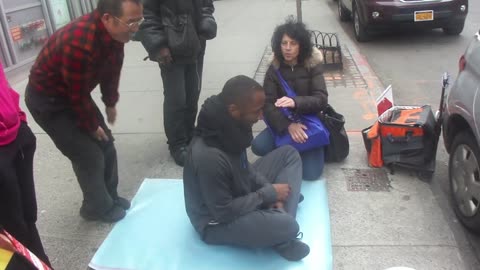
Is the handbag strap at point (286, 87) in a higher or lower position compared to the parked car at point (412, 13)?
higher

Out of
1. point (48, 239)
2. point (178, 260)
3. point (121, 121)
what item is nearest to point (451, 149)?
point (178, 260)

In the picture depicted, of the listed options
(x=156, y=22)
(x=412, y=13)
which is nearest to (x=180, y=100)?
(x=156, y=22)

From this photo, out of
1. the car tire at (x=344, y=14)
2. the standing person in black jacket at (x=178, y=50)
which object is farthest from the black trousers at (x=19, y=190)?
the car tire at (x=344, y=14)

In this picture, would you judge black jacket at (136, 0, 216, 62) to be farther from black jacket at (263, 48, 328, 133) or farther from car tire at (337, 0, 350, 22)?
car tire at (337, 0, 350, 22)

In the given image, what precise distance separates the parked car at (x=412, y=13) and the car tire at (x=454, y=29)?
0.04 m

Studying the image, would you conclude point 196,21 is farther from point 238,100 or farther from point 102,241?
point 102,241

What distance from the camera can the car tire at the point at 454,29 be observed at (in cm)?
786

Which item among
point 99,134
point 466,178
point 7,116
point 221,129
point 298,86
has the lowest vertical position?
point 466,178

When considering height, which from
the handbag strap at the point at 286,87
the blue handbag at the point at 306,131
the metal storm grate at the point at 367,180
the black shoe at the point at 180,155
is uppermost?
the handbag strap at the point at 286,87

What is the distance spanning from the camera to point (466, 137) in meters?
2.98

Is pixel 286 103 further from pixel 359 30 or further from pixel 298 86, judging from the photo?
pixel 359 30

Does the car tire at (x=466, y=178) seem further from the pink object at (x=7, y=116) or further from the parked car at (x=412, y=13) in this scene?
the parked car at (x=412, y=13)

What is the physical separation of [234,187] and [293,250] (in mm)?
496

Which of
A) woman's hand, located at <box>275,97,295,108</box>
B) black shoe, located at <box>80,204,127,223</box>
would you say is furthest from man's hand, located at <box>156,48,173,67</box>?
black shoe, located at <box>80,204,127,223</box>
